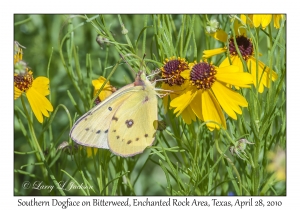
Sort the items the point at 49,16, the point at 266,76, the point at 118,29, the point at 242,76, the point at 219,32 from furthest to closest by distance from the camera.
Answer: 1. the point at 118,29
2. the point at 49,16
3. the point at 219,32
4. the point at 266,76
5. the point at 242,76

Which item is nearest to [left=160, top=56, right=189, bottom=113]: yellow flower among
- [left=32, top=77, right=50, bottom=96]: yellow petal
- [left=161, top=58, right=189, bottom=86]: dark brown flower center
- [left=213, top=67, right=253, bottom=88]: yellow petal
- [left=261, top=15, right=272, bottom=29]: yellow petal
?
[left=161, top=58, right=189, bottom=86]: dark brown flower center

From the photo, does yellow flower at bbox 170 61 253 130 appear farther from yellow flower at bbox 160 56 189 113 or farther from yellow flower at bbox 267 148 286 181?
yellow flower at bbox 267 148 286 181

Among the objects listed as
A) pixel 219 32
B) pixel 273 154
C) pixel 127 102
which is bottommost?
pixel 273 154

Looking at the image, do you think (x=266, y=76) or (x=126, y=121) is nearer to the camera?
(x=266, y=76)

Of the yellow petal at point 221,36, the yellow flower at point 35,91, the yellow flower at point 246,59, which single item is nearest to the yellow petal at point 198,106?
the yellow flower at point 246,59

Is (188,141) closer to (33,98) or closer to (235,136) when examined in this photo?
(235,136)
